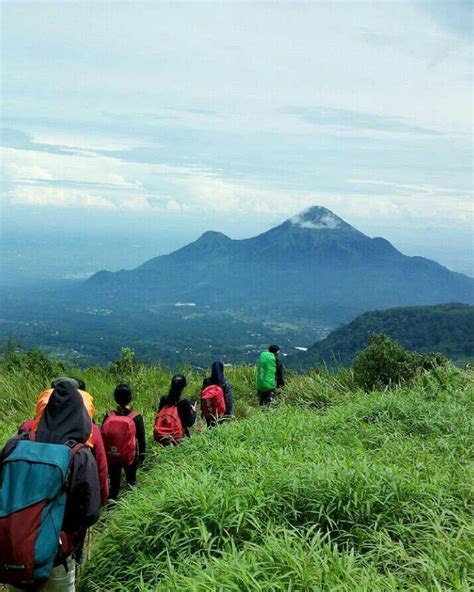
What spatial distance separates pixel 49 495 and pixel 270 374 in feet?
21.8

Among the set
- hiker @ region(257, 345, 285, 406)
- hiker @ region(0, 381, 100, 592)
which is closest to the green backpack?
hiker @ region(257, 345, 285, 406)

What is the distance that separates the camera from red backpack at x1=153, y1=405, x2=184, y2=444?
21.7 ft

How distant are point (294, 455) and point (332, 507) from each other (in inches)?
43.8

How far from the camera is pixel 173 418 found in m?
6.66

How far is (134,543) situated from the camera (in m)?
4.29

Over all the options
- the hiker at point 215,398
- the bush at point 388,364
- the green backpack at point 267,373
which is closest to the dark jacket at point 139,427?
the hiker at point 215,398

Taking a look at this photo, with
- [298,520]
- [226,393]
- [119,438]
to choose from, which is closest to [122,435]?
[119,438]

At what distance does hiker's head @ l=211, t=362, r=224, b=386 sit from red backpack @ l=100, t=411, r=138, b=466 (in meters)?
2.42

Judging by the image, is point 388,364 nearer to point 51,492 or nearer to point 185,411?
point 185,411

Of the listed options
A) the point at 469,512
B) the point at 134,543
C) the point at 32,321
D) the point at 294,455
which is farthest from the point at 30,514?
the point at 32,321

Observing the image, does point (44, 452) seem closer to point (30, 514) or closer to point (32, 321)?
point (30, 514)

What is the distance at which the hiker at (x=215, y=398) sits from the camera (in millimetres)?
7887

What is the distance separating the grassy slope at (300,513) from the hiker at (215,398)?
3.84ft

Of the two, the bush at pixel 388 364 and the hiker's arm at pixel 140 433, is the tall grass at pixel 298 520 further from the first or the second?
the bush at pixel 388 364
